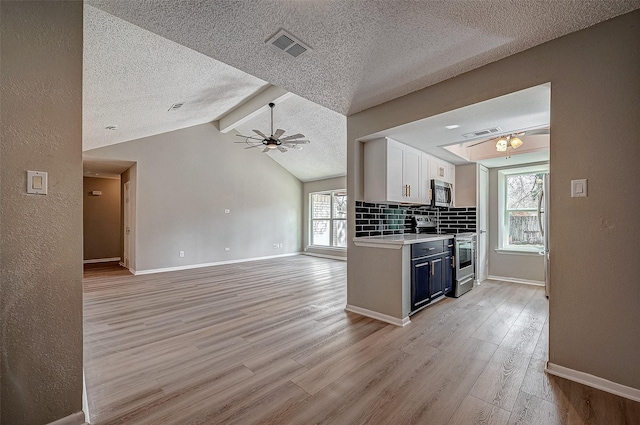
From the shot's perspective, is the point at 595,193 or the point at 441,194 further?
the point at 441,194

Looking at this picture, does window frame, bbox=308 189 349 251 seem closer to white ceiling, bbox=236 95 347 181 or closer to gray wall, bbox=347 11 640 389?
white ceiling, bbox=236 95 347 181

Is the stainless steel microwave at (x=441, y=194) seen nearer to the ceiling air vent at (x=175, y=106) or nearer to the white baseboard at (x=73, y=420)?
the ceiling air vent at (x=175, y=106)

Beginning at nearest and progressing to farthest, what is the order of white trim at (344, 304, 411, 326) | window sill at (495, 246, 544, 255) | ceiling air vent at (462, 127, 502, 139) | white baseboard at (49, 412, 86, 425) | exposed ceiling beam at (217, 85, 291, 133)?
white baseboard at (49, 412, 86, 425) → white trim at (344, 304, 411, 326) → ceiling air vent at (462, 127, 502, 139) → window sill at (495, 246, 544, 255) → exposed ceiling beam at (217, 85, 291, 133)

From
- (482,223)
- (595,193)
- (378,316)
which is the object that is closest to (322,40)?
(595,193)

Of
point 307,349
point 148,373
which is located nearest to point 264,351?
point 307,349

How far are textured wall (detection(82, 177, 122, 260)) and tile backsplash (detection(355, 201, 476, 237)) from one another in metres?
7.50

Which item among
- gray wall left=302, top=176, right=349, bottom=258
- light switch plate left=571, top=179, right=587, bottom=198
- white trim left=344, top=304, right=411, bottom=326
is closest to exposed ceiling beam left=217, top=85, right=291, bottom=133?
gray wall left=302, top=176, right=349, bottom=258

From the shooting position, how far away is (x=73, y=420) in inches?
58.9

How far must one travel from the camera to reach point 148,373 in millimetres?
2100

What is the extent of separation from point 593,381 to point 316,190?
7.51m

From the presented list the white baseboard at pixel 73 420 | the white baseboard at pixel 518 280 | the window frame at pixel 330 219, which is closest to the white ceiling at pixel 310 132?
the window frame at pixel 330 219

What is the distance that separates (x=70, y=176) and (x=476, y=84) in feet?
9.86

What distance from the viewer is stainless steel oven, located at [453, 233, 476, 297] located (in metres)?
4.10

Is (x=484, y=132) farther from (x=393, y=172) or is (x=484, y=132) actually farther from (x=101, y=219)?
(x=101, y=219)
